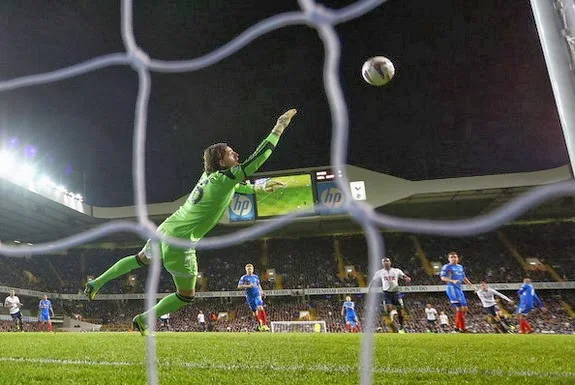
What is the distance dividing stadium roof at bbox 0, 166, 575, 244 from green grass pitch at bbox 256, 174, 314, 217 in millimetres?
4916

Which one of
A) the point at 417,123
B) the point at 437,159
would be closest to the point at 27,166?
the point at 417,123

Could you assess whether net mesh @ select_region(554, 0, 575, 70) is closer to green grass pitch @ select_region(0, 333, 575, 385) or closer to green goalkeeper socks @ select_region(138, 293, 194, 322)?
green grass pitch @ select_region(0, 333, 575, 385)

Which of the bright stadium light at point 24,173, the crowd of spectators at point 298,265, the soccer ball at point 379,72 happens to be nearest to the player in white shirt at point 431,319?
the crowd of spectators at point 298,265

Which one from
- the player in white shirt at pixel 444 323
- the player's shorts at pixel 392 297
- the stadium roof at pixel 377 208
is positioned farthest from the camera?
the stadium roof at pixel 377 208

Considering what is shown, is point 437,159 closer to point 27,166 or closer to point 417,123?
point 417,123

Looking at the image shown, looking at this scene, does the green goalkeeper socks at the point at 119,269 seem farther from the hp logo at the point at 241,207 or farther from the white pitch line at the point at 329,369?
the hp logo at the point at 241,207

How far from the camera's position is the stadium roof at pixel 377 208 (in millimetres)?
20844

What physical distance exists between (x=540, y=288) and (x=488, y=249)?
292 cm

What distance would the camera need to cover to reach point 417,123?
1753 cm

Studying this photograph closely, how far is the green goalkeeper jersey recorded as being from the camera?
10.7 ft

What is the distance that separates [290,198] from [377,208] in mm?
7001

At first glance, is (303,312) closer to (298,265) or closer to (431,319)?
(298,265)

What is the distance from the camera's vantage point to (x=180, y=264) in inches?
127

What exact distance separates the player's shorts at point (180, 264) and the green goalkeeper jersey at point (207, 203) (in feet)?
0.34
